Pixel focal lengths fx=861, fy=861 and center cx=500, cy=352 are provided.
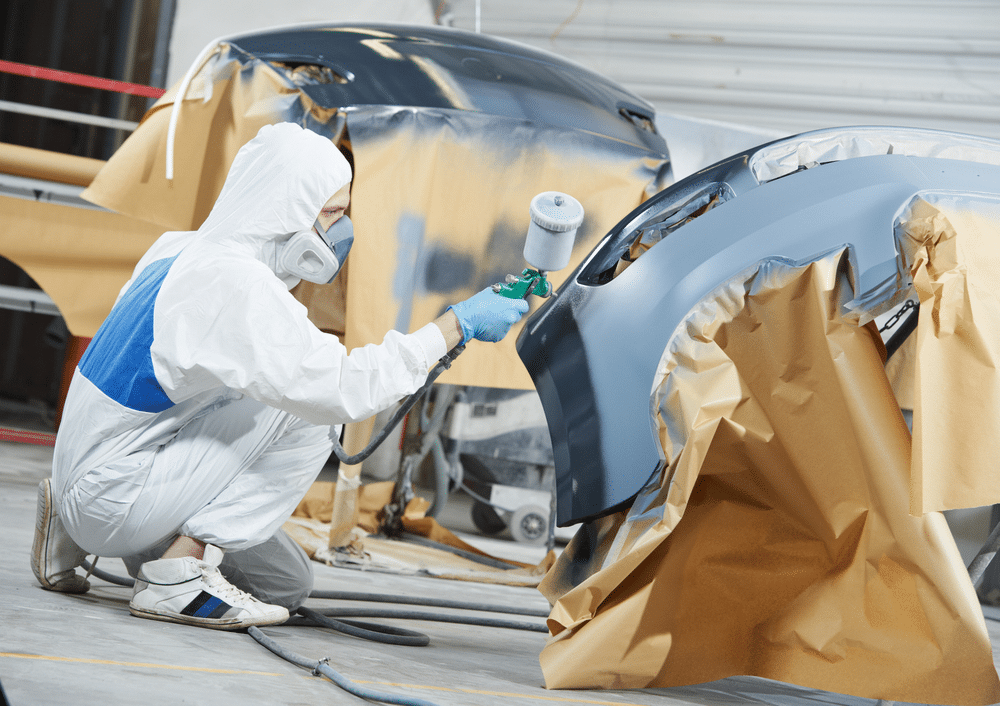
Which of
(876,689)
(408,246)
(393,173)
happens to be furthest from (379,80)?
(876,689)

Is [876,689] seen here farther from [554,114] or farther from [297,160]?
[554,114]

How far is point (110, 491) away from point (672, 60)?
13.3ft

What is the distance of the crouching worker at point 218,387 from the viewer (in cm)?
150

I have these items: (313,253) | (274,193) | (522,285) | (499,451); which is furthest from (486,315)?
(499,451)

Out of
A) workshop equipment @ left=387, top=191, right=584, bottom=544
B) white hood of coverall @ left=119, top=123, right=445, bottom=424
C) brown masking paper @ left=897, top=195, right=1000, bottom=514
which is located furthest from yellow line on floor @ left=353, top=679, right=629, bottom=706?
workshop equipment @ left=387, top=191, right=584, bottom=544

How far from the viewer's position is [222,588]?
64.1 inches

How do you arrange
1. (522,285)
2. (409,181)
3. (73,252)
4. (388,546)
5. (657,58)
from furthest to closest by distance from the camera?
(657,58)
(73,252)
(388,546)
(409,181)
(522,285)

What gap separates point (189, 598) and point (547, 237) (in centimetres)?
97

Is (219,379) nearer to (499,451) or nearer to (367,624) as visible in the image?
(367,624)

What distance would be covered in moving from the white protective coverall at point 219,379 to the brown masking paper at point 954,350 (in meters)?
0.84

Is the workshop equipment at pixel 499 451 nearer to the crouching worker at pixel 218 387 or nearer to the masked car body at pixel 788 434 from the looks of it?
the crouching worker at pixel 218 387

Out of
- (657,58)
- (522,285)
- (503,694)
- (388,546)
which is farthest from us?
(657,58)

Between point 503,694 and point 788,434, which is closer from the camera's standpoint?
point 503,694

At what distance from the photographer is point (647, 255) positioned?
1567 mm
